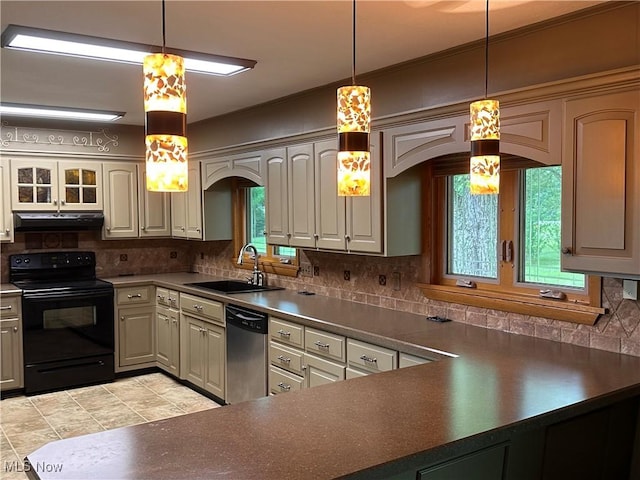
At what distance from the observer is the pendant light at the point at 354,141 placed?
186 centimetres

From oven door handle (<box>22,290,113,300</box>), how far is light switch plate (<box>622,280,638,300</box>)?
14.2ft

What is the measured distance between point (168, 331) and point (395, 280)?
249 centimetres

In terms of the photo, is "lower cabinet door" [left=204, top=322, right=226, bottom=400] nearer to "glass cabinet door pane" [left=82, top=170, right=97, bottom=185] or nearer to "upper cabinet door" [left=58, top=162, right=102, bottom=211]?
"upper cabinet door" [left=58, top=162, right=102, bottom=211]

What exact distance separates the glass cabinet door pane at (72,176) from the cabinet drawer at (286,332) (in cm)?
284

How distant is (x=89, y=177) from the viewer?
573cm

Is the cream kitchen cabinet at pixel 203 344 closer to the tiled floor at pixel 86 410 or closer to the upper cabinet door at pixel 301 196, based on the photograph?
the tiled floor at pixel 86 410

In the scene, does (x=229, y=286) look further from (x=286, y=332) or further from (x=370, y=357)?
(x=370, y=357)

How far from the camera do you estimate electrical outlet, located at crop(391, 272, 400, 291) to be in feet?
12.9

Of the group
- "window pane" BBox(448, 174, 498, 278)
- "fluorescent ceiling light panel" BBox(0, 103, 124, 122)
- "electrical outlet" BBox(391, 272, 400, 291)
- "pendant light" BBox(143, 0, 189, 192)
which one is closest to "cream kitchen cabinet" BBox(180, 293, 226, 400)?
"electrical outlet" BBox(391, 272, 400, 291)

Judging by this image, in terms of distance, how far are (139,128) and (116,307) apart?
1.89 m

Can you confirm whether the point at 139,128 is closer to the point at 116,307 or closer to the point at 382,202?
the point at 116,307

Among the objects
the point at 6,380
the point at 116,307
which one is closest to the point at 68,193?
the point at 116,307

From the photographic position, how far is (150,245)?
20.9 feet

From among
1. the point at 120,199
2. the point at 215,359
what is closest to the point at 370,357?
the point at 215,359
